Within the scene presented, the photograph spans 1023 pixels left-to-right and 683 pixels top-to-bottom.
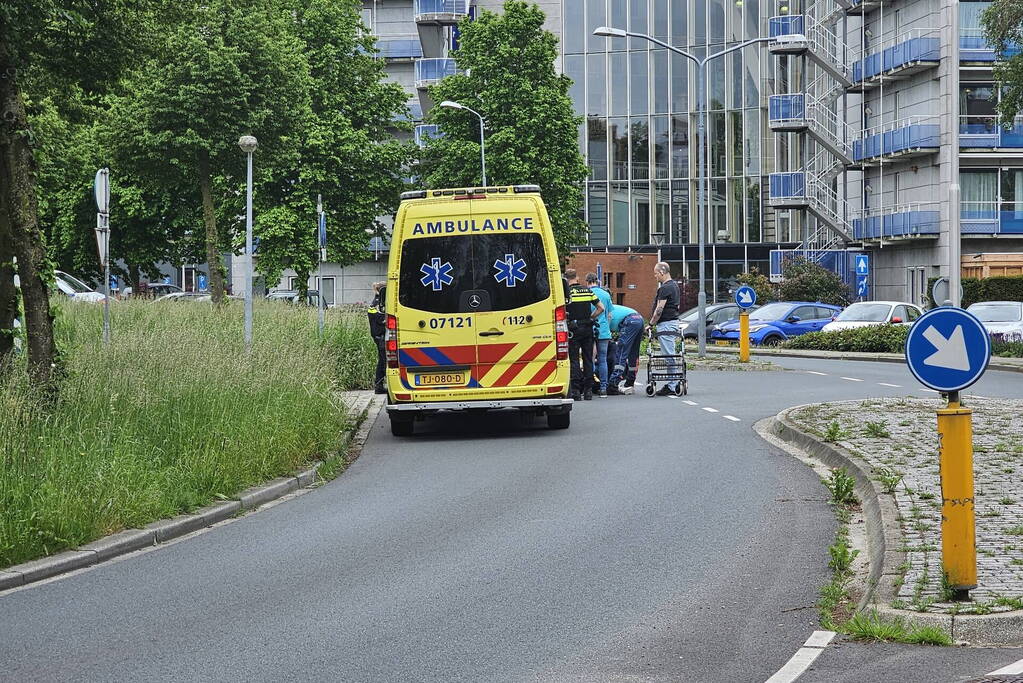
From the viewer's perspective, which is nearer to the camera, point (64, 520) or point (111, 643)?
point (111, 643)

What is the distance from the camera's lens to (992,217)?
54.6 meters

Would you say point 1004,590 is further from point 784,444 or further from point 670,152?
point 670,152

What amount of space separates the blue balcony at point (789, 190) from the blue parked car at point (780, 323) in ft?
48.5

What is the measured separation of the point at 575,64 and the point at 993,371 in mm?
44926

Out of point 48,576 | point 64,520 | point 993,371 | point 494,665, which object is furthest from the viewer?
point 993,371

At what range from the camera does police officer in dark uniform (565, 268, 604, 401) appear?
66.9ft

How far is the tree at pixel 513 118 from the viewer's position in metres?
54.0

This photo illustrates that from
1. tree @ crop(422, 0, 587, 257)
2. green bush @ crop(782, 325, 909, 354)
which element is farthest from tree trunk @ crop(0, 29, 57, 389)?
tree @ crop(422, 0, 587, 257)

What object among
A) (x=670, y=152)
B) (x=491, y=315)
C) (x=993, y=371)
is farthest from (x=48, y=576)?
(x=670, y=152)

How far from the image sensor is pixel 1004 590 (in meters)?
7.25

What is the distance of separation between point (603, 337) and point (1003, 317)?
55.8 feet

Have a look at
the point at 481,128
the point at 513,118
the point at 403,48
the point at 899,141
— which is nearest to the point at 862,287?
the point at 899,141

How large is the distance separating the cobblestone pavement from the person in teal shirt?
432 centimetres

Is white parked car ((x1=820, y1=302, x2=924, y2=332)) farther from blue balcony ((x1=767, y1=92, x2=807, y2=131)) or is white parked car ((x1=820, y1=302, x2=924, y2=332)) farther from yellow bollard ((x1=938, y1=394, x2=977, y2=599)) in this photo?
yellow bollard ((x1=938, y1=394, x2=977, y2=599))
